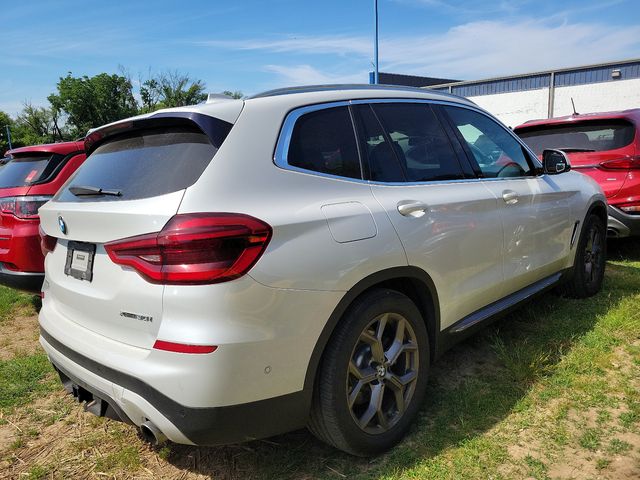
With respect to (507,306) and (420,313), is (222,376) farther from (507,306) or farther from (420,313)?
(507,306)

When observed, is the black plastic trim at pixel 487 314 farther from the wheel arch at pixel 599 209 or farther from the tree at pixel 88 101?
the tree at pixel 88 101

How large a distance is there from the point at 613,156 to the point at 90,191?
5259 mm

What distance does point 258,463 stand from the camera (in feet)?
8.02

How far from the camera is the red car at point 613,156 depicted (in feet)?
17.5

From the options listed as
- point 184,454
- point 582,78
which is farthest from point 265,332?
point 582,78

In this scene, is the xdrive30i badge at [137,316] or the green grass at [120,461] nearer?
the xdrive30i badge at [137,316]

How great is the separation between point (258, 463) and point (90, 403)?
83cm

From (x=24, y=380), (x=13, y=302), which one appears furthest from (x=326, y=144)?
(x=13, y=302)

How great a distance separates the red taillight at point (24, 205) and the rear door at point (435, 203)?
119 inches

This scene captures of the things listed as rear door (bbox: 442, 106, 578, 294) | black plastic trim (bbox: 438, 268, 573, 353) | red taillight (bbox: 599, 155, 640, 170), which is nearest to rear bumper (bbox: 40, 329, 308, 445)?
black plastic trim (bbox: 438, 268, 573, 353)

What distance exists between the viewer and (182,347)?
1.81 meters

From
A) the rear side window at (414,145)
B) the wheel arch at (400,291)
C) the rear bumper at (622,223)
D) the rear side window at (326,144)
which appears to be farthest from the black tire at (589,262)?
the rear side window at (326,144)

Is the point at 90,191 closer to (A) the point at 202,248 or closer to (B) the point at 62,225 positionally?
(B) the point at 62,225

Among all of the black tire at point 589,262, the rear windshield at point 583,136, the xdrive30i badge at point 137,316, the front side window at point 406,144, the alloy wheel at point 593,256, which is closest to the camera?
the xdrive30i badge at point 137,316
